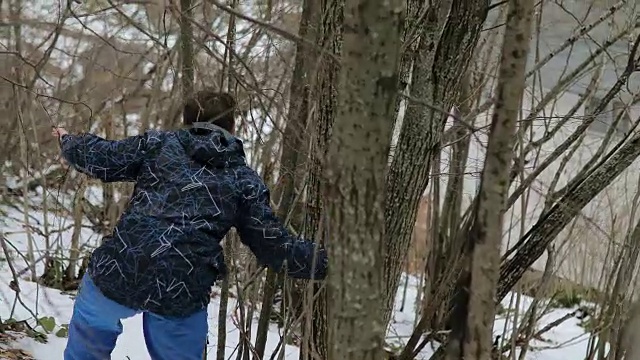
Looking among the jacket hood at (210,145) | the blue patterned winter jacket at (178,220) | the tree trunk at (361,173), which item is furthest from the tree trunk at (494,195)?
the jacket hood at (210,145)

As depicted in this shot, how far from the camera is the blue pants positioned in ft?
9.71

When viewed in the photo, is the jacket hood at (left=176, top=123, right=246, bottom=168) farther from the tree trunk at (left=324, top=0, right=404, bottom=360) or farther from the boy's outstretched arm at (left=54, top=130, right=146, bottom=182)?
the tree trunk at (left=324, top=0, right=404, bottom=360)

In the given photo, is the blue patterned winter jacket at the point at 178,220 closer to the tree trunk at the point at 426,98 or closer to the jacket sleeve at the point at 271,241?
the jacket sleeve at the point at 271,241

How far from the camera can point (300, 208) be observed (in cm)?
397

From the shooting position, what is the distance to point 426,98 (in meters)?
3.05

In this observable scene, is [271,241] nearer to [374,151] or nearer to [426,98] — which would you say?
[426,98]

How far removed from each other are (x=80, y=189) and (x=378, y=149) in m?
4.61

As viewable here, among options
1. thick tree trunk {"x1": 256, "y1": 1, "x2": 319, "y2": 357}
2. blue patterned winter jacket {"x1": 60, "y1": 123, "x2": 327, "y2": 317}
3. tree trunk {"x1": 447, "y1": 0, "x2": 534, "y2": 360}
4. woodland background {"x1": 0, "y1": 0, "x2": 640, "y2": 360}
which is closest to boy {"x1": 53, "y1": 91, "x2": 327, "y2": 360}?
blue patterned winter jacket {"x1": 60, "y1": 123, "x2": 327, "y2": 317}

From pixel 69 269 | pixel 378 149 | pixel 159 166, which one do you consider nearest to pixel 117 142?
pixel 159 166

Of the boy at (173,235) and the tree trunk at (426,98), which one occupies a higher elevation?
the tree trunk at (426,98)

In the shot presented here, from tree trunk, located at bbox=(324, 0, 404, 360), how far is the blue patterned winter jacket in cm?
101

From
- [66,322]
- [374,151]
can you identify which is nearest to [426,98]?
[374,151]

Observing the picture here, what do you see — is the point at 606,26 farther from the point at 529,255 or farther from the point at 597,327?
the point at 529,255

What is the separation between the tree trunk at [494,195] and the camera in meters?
1.82
